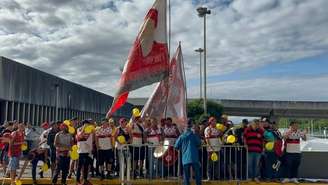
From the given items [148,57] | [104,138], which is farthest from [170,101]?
[104,138]

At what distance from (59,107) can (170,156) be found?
34.1m

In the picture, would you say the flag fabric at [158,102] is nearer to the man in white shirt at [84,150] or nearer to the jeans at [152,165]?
the jeans at [152,165]

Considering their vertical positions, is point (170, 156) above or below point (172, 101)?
below

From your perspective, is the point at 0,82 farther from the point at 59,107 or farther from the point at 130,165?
the point at 130,165

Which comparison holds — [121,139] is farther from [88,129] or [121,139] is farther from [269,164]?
[269,164]

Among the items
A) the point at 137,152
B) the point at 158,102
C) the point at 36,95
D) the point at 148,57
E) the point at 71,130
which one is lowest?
the point at 137,152

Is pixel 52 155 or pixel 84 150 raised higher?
pixel 84 150

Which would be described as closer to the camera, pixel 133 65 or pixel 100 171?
pixel 133 65

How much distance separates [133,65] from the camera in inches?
500

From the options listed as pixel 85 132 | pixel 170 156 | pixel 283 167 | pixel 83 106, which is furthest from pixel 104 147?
pixel 83 106

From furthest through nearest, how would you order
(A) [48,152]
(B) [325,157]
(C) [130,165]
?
(B) [325,157]
(A) [48,152]
(C) [130,165]

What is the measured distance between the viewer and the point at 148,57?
13.0m

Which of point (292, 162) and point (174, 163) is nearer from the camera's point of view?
point (174, 163)

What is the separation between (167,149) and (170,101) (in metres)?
2.00
